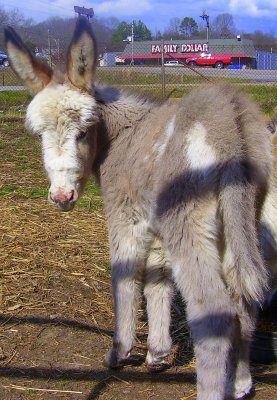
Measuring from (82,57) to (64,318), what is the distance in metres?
2.03

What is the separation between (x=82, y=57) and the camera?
3.65 m

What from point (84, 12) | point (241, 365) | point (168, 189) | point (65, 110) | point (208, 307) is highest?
point (84, 12)

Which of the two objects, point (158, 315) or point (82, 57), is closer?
point (82, 57)

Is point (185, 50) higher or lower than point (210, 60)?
higher

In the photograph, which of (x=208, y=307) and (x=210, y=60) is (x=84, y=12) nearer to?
(x=208, y=307)

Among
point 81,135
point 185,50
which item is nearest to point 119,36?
point 185,50

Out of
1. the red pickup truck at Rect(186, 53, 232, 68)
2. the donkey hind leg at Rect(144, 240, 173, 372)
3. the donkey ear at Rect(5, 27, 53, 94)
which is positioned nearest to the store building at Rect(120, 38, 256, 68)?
the red pickup truck at Rect(186, 53, 232, 68)

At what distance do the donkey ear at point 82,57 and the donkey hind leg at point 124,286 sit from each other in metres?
0.98

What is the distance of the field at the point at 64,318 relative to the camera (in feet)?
12.1

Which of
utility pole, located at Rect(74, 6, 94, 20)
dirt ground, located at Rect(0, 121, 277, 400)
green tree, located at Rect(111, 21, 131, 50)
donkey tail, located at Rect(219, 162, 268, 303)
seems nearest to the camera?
donkey tail, located at Rect(219, 162, 268, 303)

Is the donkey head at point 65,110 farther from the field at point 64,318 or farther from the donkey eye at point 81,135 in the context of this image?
the field at point 64,318

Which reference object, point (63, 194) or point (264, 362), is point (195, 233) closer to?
point (63, 194)

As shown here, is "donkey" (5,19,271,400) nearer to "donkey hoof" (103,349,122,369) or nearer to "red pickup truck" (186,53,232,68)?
"donkey hoof" (103,349,122,369)

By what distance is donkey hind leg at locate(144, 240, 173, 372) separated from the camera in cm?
393
